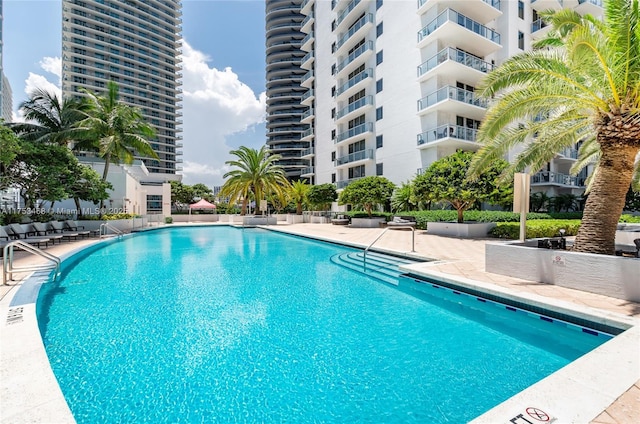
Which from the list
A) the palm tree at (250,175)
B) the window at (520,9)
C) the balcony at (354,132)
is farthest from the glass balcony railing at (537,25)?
the palm tree at (250,175)

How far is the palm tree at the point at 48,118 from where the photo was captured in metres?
21.2

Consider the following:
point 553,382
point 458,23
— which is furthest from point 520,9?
point 553,382

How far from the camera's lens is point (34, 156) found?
16281 millimetres

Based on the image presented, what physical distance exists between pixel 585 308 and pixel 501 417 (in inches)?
161

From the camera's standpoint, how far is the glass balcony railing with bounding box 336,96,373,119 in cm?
3198

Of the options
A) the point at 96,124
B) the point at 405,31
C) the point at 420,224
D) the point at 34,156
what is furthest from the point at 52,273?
the point at 405,31

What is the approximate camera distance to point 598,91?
762cm

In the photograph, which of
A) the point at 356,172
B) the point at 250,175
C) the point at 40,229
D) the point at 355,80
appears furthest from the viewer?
the point at 356,172

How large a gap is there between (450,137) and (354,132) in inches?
504

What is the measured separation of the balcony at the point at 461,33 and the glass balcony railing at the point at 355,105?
24.7ft

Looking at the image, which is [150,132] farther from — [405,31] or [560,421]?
[560,421]

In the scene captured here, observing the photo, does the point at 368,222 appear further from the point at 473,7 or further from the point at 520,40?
the point at 520,40

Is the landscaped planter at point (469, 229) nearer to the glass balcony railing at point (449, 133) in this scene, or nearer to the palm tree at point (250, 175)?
the glass balcony railing at point (449, 133)

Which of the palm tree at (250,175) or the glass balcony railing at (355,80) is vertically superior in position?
the glass balcony railing at (355,80)
